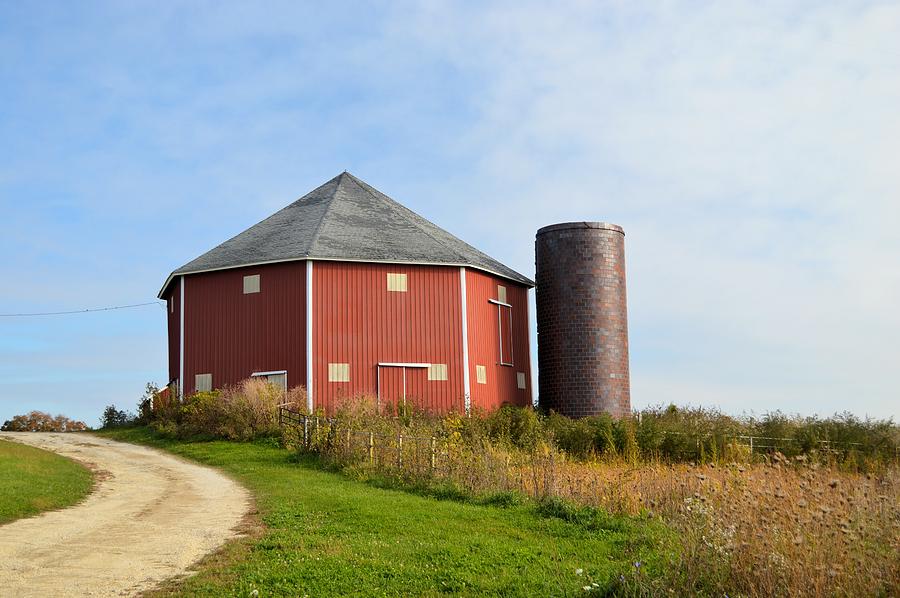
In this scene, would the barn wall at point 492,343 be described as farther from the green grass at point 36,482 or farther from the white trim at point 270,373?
the green grass at point 36,482

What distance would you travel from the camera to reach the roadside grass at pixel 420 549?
976 cm

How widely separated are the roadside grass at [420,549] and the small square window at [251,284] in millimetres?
15181

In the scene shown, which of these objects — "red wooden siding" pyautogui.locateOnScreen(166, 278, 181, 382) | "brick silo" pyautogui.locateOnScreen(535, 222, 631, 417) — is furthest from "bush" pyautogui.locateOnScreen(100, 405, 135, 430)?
"brick silo" pyautogui.locateOnScreen(535, 222, 631, 417)


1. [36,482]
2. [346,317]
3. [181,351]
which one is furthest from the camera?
[181,351]

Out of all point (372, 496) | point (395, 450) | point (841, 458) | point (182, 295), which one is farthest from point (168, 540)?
point (182, 295)

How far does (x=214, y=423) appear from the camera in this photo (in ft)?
88.7

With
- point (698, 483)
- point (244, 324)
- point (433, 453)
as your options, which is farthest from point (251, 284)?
point (698, 483)

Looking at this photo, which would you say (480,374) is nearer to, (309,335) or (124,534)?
(309,335)

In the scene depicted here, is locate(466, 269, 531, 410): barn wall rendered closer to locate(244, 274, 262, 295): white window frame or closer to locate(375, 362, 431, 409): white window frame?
locate(375, 362, 431, 409): white window frame

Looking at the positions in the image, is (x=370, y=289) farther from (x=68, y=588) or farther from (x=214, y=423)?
(x=68, y=588)

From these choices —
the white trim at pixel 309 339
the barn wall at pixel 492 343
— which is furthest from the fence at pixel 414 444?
the barn wall at pixel 492 343

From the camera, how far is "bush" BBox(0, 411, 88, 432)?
39188 mm

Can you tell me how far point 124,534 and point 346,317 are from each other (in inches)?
670

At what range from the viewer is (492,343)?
3256 centimetres
